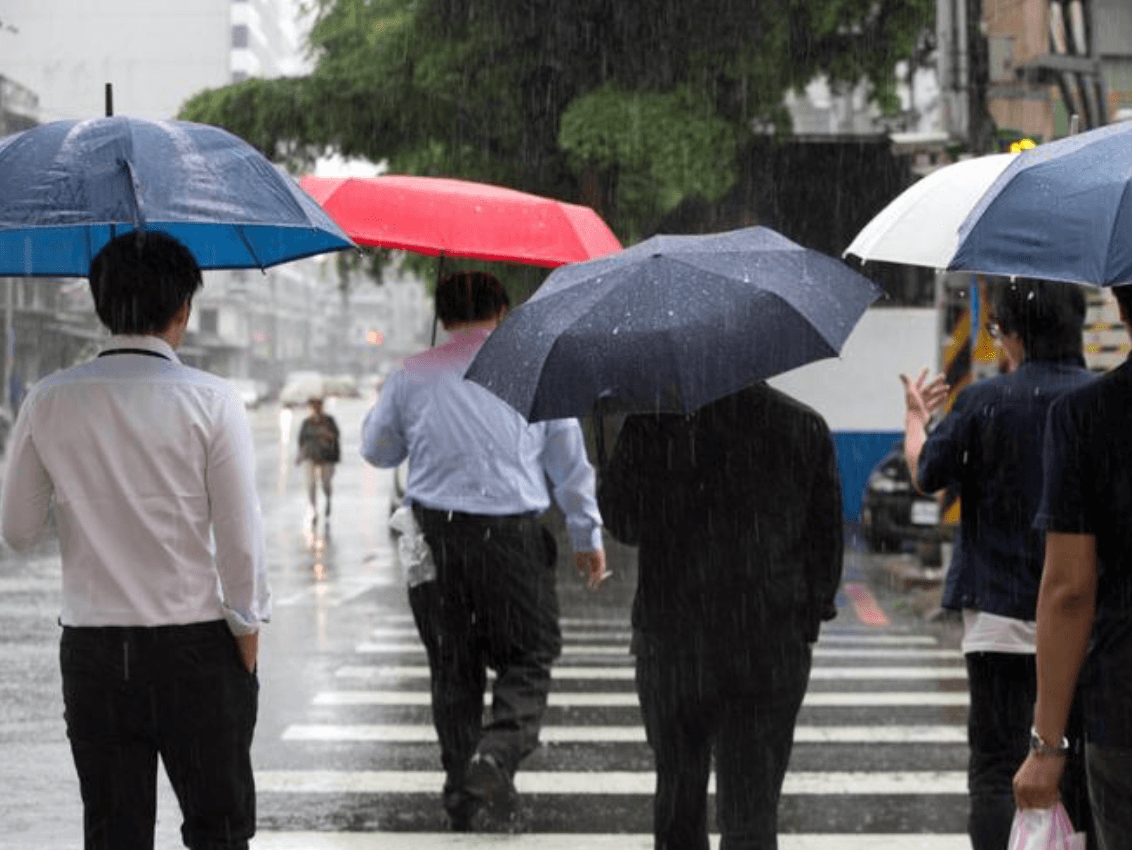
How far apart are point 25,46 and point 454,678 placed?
19094 mm

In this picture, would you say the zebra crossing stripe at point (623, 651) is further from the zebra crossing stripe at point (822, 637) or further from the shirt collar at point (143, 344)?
the shirt collar at point (143, 344)

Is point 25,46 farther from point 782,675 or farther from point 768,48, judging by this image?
point 782,675

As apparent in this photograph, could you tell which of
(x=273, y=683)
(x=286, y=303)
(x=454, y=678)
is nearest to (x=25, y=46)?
(x=273, y=683)

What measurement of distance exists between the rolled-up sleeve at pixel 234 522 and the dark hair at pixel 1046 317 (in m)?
2.10

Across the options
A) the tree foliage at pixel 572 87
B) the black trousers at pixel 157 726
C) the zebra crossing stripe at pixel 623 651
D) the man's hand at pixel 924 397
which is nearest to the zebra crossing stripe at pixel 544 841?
the man's hand at pixel 924 397

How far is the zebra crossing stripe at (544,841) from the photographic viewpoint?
670 centimetres

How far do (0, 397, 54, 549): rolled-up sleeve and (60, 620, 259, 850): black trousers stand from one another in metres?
0.27

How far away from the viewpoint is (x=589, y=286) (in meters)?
4.70

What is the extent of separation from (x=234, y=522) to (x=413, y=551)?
8.50ft

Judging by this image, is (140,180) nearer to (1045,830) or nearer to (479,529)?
(1045,830)

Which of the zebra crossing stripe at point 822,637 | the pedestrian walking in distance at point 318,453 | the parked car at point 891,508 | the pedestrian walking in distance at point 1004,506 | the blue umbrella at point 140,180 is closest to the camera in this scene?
the blue umbrella at point 140,180

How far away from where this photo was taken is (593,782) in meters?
7.95

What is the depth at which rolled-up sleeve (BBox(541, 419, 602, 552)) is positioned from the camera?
21.6 ft

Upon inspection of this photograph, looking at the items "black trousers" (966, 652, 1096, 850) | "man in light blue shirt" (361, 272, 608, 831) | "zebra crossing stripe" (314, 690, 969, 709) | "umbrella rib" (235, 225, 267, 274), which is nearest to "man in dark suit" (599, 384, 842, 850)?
"black trousers" (966, 652, 1096, 850)
